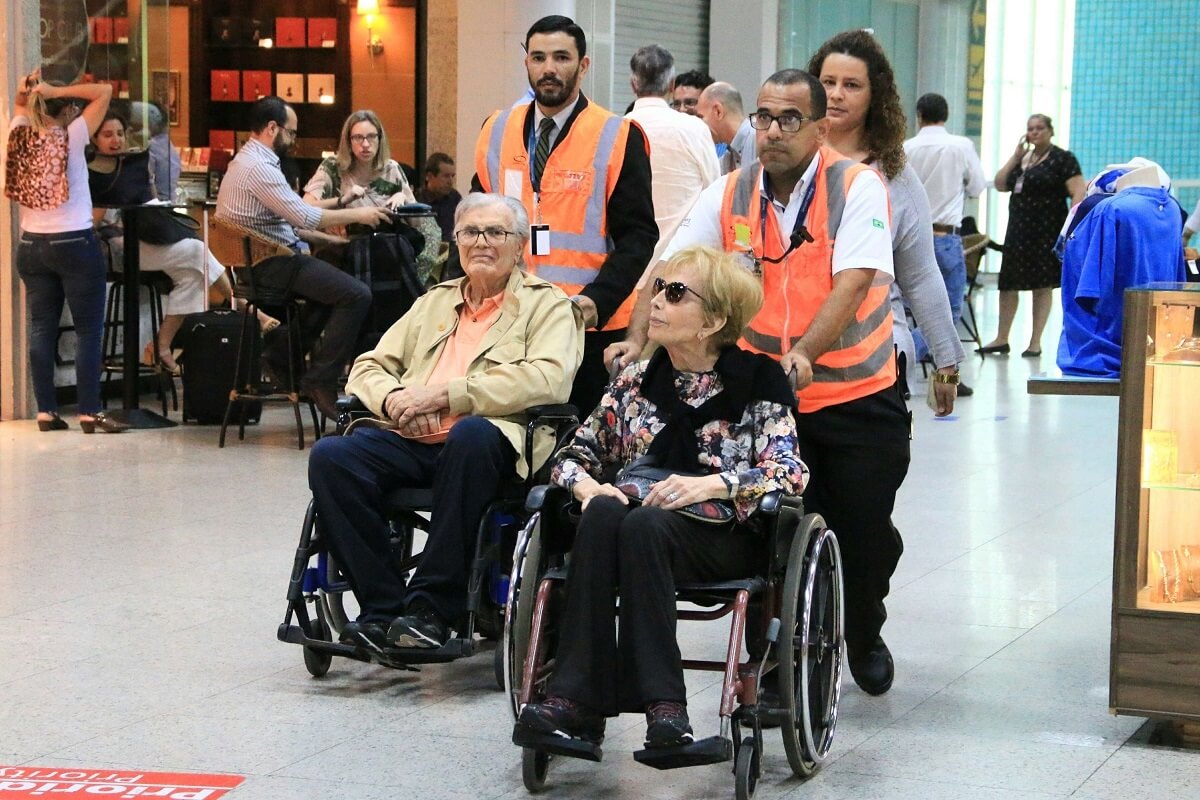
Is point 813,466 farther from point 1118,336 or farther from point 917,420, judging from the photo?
point 917,420

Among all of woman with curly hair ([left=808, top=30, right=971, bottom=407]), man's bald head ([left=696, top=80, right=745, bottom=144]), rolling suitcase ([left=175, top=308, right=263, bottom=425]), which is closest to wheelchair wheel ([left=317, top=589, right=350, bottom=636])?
woman with curly hair ([left=808, top=30, right=971, bottom=407])

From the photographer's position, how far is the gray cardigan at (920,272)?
14.0ft

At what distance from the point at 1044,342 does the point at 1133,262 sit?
9.49 metres

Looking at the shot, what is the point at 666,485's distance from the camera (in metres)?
3.50

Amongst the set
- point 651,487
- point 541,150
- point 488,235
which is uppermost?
point 541,150

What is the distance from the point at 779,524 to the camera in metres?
3.50

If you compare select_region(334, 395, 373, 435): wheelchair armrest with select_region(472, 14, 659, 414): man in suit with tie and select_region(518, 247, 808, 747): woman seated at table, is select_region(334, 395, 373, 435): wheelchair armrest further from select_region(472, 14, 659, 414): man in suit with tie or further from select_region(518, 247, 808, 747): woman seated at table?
select_region(518, 247, 808, 747): woman seated at table

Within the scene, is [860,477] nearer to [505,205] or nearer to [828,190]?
[828,190]

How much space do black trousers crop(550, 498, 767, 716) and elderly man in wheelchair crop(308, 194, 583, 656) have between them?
0.73 meters

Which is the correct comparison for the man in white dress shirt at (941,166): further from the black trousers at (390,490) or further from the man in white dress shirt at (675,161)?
the black trousers at (390,490)

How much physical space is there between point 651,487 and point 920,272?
1.13 meters

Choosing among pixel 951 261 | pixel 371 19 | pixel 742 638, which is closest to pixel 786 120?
pixel 742 638

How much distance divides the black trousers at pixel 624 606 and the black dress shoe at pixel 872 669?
0.89m

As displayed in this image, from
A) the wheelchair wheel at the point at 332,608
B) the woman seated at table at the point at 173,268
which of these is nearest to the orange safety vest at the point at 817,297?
the wheelchair wheel at the point at 332,608
